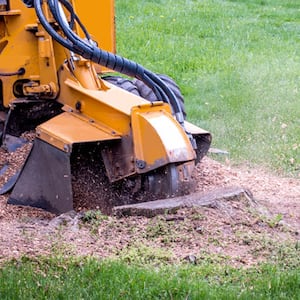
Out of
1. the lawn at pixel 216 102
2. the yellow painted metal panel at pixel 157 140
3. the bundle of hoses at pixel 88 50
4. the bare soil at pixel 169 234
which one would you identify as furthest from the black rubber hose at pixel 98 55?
the lawn at pixel 216 102

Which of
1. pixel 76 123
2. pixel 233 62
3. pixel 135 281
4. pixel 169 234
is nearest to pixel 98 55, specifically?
pixel 76 123

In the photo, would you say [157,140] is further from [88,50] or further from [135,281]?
[135,281]

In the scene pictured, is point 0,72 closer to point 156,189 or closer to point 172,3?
point 156,189

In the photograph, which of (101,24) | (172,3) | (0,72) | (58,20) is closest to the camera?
(58,20)

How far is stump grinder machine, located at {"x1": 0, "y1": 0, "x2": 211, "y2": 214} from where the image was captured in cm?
589

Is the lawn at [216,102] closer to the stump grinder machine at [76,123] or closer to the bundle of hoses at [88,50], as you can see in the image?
the stump grinder machine at [76,123]

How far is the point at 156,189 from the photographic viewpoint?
5969 millimetres

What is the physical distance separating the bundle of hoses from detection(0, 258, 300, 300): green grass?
1.89 metres

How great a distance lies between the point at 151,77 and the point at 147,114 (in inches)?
26.2

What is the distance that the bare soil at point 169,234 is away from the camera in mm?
4934

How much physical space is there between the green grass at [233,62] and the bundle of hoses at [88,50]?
66.3 inches

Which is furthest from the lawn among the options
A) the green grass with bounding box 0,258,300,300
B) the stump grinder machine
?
the stump grinder machine

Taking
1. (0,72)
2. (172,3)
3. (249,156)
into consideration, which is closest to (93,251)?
(0,72)

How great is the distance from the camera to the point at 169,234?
521 cm
